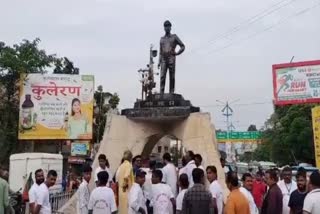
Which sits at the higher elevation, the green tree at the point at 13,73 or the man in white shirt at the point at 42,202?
the green tree at the point at 13,73

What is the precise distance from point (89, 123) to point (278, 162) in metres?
27.7

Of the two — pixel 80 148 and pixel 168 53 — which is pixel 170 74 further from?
pixel 80 148

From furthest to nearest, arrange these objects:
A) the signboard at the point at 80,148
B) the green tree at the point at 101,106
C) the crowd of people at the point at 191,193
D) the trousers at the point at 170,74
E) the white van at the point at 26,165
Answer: the green tree at the point at 101,106 < the signboard at the point at 80,148 < the white van at the point at 26,165 < the trousers at the point at 170,74 < the crowd of people at the point at 191,193

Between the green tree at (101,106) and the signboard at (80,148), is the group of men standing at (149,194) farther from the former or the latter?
the green tree at (101,106)

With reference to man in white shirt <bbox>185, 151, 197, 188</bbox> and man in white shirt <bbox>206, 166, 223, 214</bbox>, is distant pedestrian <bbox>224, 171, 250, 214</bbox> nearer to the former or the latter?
man in white shirt <bbox>206, 166, 223, 214</bbox>

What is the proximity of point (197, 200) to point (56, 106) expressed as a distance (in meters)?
18.8

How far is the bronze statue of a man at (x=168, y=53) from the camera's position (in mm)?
14367

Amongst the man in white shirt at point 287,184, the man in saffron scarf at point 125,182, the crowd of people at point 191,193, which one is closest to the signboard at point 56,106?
the crowd of people at point 191,193

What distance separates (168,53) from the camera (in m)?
14.4

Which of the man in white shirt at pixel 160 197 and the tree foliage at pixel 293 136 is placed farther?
the tree foliage at pixel 293 136

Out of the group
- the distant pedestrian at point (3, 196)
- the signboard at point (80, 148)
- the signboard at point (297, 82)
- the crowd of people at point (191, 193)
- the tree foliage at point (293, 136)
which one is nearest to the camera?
the crowd of people at point (191, 193)

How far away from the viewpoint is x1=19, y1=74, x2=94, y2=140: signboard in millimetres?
25312

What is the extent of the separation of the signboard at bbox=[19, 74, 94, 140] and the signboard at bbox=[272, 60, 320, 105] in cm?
968

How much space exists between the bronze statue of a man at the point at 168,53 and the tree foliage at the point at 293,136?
30243 mm
